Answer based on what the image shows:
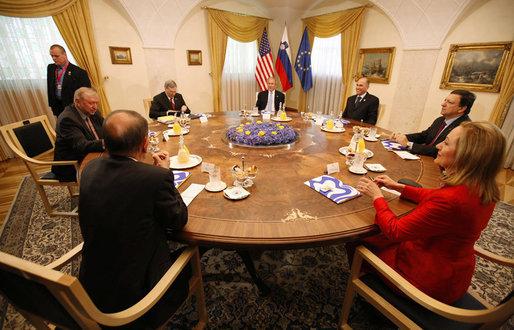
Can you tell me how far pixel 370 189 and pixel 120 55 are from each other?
17.6 feet

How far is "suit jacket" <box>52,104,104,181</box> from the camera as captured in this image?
221 cm

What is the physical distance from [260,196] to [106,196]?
31.5 inches

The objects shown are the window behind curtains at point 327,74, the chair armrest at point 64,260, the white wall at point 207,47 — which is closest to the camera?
the chair armrest at point 64,260

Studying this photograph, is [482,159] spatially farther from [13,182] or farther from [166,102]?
[13,182]

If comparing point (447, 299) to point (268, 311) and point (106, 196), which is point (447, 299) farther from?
point (106, 196)

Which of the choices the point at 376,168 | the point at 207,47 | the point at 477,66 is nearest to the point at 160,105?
the point at 207,47

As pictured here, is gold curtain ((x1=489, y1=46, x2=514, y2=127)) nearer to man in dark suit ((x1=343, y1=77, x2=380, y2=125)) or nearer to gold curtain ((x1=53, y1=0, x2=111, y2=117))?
man in dark suit ((x1=343, y1=77, x2=380, y2=125))

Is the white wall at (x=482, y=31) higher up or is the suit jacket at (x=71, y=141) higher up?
the white wall at (x=482, y=31)

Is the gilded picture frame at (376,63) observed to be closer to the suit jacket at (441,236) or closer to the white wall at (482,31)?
the white wall at (482,31)

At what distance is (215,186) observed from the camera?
1480mm

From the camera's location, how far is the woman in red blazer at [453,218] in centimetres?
98

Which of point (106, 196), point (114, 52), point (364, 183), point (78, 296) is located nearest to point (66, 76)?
point (114, 52)

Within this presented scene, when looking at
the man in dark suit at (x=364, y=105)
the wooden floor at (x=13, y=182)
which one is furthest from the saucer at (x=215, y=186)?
the man in dark suit at (x=364, y=105)

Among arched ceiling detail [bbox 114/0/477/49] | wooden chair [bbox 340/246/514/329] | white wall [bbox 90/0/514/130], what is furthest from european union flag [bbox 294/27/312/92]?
wooden chair [bbox 340/246/514/329]
